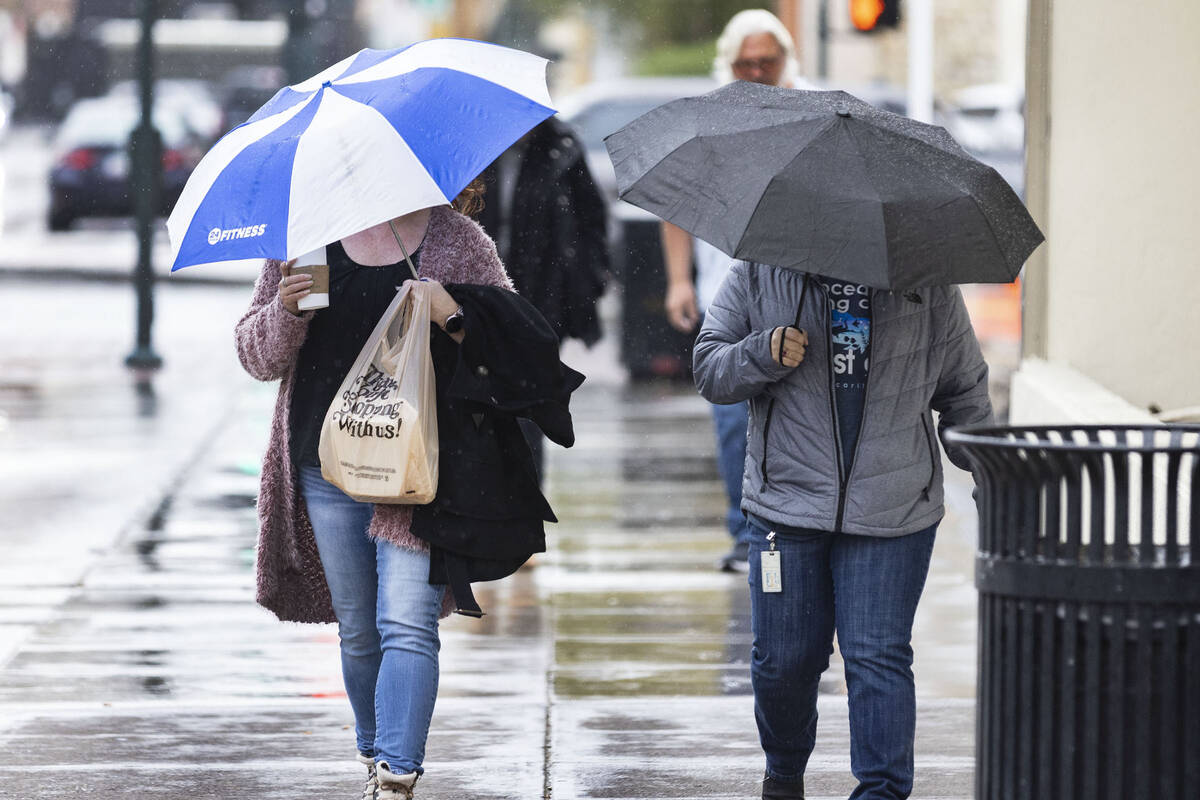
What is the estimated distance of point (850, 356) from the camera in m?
4.60

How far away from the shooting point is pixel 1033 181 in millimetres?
8586

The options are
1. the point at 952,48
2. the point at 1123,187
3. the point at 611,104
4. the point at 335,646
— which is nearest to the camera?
the point at 335,646

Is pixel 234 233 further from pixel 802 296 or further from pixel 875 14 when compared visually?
pixel 875 14

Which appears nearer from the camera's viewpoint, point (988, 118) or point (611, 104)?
point (611, 104)

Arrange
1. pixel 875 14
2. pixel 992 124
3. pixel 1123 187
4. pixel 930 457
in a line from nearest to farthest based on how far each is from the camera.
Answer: pixel 930 457 → pixel 1123 187 → pixel 875 14 → pixel 992 124

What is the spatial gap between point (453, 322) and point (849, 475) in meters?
1.00

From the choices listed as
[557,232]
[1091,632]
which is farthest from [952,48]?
[1091,632]

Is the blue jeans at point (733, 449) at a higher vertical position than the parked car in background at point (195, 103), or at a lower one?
lower

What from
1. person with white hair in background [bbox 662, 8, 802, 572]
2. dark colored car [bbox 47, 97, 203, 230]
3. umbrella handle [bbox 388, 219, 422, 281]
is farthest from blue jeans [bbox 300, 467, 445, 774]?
dark colored car [bbox 47, 97, 203, 230]

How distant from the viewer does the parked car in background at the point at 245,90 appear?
3772 cm

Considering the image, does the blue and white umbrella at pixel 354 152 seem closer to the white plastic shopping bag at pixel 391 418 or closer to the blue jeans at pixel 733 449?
the white plastic shopping bag at pixel 391 418

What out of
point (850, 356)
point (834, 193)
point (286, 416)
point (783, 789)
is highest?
point (834, 193)

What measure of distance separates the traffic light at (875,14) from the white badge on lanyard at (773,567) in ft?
43.5

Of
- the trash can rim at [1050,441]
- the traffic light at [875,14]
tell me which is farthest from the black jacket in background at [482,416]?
the traffic light at [875,14]
